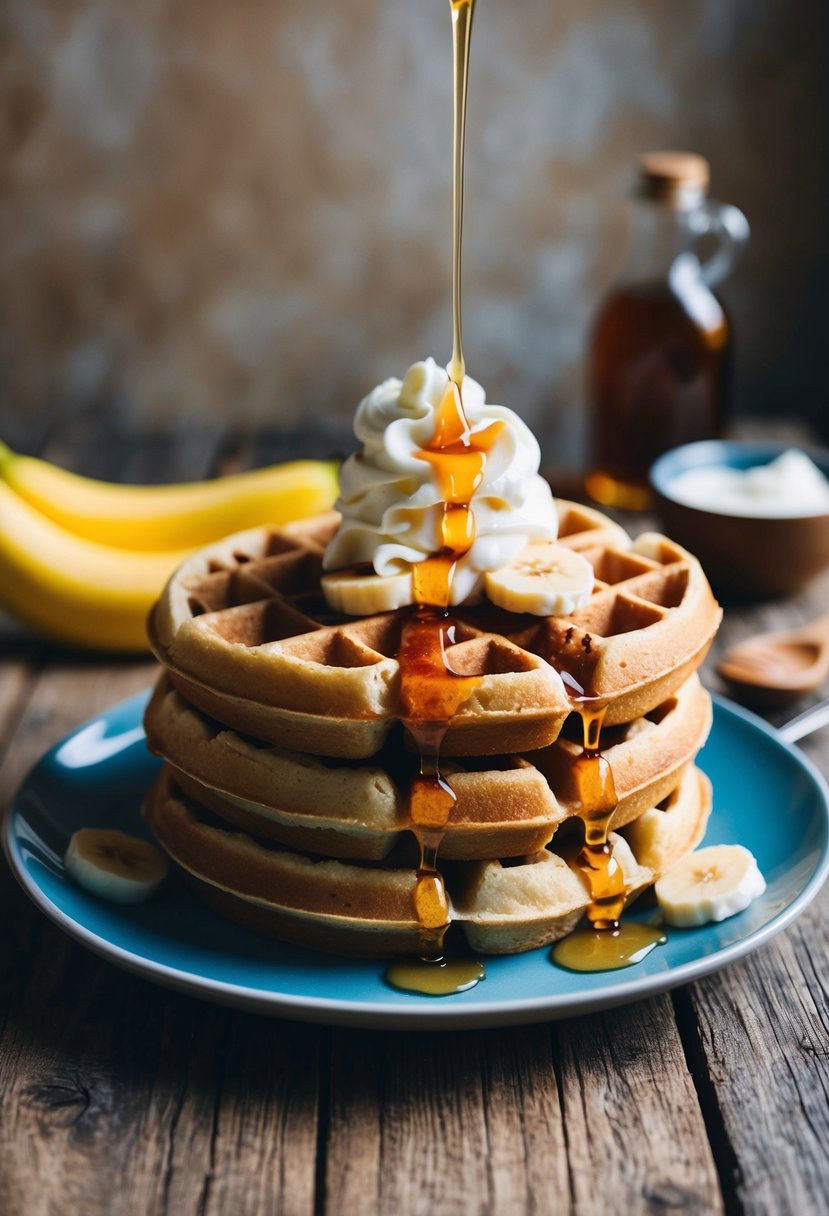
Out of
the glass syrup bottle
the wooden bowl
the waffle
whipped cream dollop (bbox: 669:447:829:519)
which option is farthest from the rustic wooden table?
the glass syrup bottle

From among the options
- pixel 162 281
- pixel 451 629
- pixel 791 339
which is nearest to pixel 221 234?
pixel 162 281

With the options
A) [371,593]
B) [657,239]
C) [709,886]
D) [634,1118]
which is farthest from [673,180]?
[634,1118]

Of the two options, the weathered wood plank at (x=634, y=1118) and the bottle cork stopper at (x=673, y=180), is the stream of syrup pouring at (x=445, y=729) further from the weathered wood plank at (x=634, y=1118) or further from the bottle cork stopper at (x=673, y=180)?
the bottle cork stopper at (x=673, y=180)

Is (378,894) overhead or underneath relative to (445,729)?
underneath

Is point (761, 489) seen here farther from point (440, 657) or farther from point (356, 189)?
point (356, 189)

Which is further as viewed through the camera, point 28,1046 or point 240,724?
point 240,724

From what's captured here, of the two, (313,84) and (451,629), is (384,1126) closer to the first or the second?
(451,629)

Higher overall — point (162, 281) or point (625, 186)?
point (625, 186)
